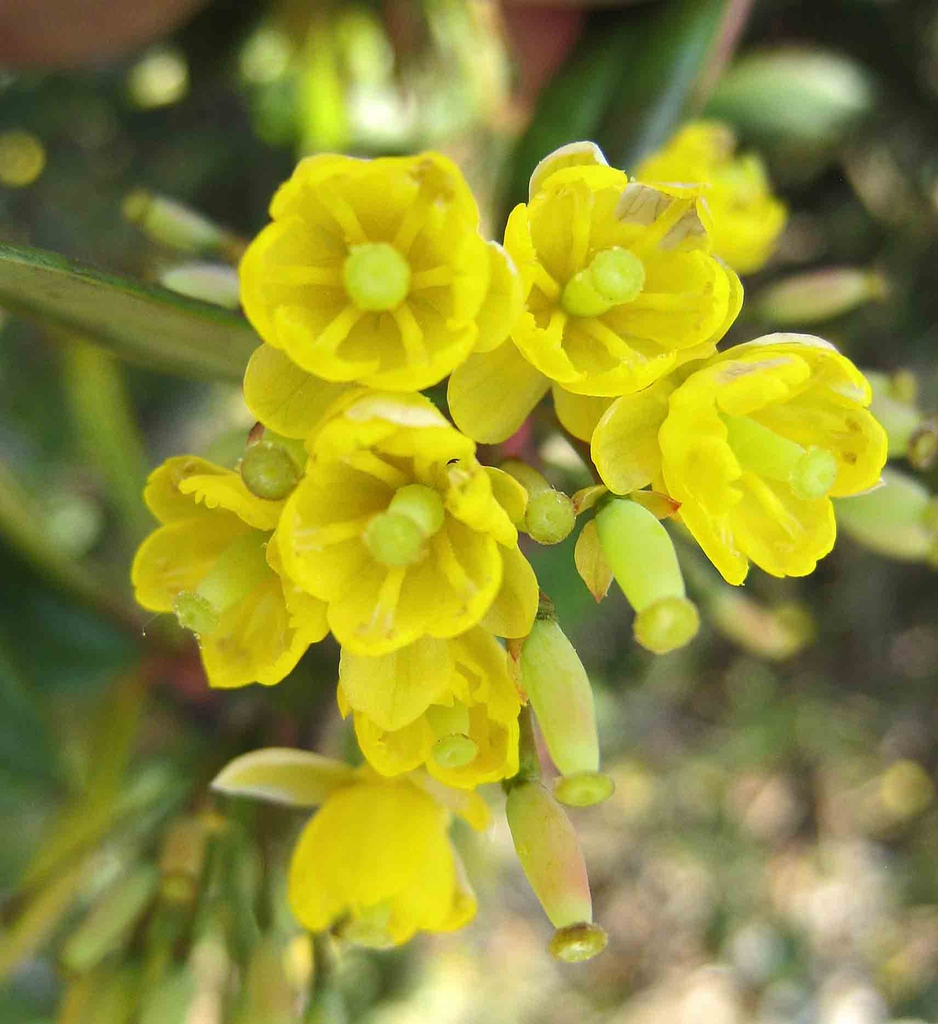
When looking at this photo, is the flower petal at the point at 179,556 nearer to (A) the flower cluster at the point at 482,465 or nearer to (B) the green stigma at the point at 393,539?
(A) the flower cluster at the point at 482,465

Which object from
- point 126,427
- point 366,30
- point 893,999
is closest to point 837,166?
point 366,30

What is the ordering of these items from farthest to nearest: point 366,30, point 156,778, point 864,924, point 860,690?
1. point 864,924
2. point 860,690
3. point 366,30
4. point 156,778

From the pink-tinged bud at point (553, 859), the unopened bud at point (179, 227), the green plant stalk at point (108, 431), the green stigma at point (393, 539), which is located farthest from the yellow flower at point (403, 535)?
the green plant stalk at point (108, 431)

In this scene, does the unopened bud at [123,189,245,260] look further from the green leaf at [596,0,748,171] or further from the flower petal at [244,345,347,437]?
the green leaf at [596,0,748,171]

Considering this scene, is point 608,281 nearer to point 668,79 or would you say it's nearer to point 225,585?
point 225,585

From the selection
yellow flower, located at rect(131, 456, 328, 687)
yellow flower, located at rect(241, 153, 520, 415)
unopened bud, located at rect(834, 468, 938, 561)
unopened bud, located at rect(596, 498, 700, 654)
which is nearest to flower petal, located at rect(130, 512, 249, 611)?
yellow flower, located at rect(131, 456, 328, 687)

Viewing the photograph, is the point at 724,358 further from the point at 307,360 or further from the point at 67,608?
the point at 67,608

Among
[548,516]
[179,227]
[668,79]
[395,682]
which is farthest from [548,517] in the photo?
[668,79]
